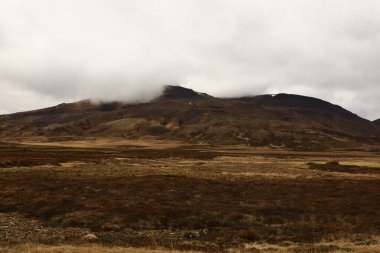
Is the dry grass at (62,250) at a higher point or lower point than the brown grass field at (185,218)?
higher

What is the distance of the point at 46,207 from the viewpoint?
101 feet

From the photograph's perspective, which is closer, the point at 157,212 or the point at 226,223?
the point at 226,223

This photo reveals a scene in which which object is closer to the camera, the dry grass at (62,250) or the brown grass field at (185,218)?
the dry grass at (62,250)

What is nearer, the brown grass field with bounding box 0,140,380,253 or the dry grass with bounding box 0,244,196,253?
the dry grass with bounding box 0,244,196,253

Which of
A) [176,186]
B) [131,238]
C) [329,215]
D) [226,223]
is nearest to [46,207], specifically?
[131,238]

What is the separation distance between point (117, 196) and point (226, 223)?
13550 millimetres

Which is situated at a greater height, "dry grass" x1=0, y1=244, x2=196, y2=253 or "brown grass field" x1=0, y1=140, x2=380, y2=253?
"dry grass" x1=0, y1=244, x2=196, y2=253

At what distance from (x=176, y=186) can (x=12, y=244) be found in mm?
26663

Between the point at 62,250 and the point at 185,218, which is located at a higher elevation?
the point at 62,250

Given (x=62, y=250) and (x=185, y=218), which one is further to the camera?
(x=185, y=218)

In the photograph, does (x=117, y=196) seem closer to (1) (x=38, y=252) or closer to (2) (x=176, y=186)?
(2) (x=176, y=186)

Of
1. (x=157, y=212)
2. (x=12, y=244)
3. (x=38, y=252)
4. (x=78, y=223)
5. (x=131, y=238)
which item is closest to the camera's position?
(x=38, y=252)

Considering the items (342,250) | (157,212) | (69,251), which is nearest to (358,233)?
(342,250)

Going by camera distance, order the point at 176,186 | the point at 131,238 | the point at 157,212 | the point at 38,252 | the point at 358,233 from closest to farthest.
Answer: the point at 38,252 < the point at 131,238 < the point at 358,233 < the point at 157,212 < the point at 176,186
